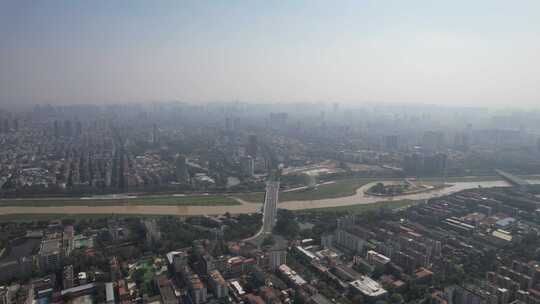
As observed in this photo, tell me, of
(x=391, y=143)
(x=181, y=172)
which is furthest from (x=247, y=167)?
(x=391, y=143)

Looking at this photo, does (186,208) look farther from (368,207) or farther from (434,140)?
(434,140)

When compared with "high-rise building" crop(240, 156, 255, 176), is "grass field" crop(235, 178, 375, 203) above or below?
below

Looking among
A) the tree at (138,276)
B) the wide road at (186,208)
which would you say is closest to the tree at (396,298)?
the tree at (138,276)

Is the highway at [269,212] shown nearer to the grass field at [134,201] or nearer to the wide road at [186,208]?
the wide road at [186,208]

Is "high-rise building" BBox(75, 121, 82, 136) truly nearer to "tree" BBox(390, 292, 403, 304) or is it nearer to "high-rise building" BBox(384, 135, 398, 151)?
"high-rise building" BBox(384, 135, 398, 151)

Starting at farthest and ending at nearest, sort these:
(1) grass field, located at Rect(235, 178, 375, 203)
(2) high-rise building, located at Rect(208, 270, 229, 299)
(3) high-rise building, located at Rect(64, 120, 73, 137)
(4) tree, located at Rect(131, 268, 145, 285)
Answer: (3) high-rise building, located at Rect(64, 120, 73, 137) < (1) grass field, located at Rect(235, 178, 375, 203) < (4) tree, located at Rect(131, 268, 145, 285) < (2) high-rise building, located at Rect(208, 270, 229, 299)

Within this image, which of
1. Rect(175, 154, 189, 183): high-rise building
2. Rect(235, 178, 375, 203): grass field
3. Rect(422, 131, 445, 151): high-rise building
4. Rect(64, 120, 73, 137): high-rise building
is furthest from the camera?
Rect(422, 131, 445, 151): high-rise building

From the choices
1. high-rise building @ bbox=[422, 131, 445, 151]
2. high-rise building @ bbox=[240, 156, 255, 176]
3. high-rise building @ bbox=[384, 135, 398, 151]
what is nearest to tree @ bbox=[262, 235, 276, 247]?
high-rise building @ bbox=[240, 156, 255, 176]
